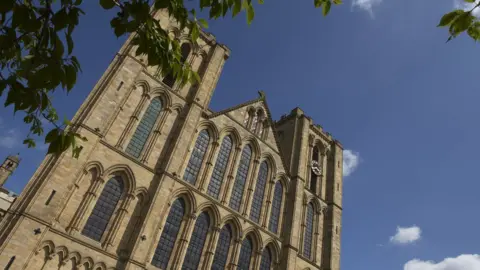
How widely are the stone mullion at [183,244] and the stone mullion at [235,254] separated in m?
3.15

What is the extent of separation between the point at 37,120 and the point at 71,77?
1743 mm

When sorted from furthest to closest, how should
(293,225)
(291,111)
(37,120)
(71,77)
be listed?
(291,111) < (293,225) < (37,120) < (71,77)

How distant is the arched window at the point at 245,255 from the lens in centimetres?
2111

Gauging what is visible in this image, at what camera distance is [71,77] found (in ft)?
8.61

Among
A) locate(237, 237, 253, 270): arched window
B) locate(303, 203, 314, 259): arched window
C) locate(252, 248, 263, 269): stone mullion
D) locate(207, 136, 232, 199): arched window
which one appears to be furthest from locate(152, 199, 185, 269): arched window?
locate(303, 203, 314, 259): arched window

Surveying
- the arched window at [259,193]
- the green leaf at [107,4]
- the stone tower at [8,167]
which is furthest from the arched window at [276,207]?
the stone tower at [8,167]

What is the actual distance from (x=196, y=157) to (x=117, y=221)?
6636 millimetres

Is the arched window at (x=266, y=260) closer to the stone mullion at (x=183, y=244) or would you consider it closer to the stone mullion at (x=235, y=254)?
the stone mullion at (x=235, y=254)

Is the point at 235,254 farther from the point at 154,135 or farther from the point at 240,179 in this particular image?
the point at 154,135

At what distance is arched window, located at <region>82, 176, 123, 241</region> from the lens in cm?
1616

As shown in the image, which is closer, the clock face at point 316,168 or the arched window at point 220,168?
the arched window at point 220,168

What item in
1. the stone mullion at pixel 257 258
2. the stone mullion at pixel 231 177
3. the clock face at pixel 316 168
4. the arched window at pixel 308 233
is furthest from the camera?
the clock face at pixel 316 168

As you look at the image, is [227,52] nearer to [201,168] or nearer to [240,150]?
[240,150]

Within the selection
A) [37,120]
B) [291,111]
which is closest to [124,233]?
[37,120]
